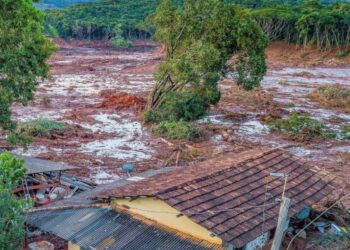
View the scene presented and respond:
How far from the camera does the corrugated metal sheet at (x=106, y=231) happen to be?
9047 mm

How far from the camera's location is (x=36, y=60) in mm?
12531

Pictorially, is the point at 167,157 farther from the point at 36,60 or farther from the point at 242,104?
the point at 242,104

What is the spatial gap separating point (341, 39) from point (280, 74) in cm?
1378

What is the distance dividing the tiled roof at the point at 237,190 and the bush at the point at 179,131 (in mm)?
10328

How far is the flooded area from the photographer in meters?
20.2

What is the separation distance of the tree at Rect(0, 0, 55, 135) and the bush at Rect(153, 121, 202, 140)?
11026 mm

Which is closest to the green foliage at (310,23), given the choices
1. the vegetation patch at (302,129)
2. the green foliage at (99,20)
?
the green foliage at (99,20)

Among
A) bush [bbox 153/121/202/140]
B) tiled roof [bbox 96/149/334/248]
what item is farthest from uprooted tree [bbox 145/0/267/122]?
tiled roof [bbox 96/149/334/248]

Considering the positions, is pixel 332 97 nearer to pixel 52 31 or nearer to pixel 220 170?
pixel 220 170

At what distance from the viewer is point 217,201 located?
9.62 m

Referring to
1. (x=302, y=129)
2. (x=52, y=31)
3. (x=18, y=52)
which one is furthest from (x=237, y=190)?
(x=52, y=31)

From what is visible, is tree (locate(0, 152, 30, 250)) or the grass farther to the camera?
the grass

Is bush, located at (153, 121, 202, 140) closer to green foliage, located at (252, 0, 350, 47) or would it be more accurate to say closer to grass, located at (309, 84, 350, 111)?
grass, located at (309, 84, 350, 111)

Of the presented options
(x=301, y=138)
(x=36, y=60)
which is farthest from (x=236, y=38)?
(x=36, y=60)
